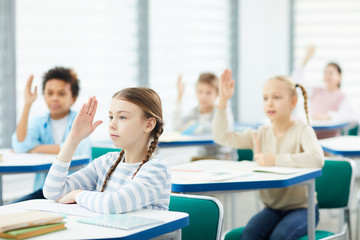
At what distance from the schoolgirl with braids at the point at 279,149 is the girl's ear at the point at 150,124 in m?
0.91

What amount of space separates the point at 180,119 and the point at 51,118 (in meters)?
1.57

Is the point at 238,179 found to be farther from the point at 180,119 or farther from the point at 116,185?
the point at 180,119

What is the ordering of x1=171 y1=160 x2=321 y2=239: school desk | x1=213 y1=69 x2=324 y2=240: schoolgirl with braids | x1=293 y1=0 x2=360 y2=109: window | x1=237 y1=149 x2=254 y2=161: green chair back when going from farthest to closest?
x1=293 y1=0 x2=360 y2=109: window, x1=237 y1=149 x2=254 y2=161: green chair back, x1=213 y1=69 x2=324 y2=240: schoolgirl with braids, x1=171 y1=160 x2=321 y2=239: school desk

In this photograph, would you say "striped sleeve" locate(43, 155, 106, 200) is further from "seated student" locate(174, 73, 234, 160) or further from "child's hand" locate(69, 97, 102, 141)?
"seated student" locate(174, 73, 234, 160)

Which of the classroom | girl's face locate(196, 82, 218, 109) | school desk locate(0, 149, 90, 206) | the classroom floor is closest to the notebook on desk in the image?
the classroom

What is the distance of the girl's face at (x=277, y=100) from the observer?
120 inches

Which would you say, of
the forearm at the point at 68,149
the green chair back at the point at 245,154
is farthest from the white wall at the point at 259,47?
the forearm at the point at 68,149

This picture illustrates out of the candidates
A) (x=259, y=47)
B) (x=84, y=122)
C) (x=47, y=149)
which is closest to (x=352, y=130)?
(x=259, y=47)

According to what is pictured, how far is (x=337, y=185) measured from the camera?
288 cm

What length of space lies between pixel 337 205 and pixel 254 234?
0.55 metres

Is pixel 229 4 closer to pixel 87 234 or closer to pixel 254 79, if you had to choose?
pixel 254 79

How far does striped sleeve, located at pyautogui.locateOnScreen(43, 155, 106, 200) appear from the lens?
189 cm

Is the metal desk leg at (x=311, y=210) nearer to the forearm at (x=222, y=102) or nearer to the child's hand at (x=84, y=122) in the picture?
the forearm at (x=222, y=102)

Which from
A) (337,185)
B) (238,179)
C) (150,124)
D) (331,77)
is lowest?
(337,185)
